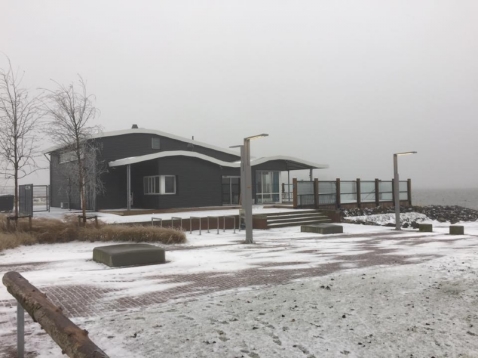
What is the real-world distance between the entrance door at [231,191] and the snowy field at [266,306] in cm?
1903

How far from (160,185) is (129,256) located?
15.9m

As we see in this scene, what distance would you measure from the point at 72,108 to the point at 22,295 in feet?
50.6

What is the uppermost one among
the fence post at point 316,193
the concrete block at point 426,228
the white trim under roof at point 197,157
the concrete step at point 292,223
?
the white trim under roof at point 197,157

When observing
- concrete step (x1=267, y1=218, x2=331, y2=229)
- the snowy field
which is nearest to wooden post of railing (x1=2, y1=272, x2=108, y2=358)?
the snowy field

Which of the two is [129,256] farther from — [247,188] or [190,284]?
[247,188]

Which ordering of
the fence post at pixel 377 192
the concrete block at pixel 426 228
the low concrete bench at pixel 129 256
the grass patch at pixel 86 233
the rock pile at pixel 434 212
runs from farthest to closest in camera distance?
1. the fence post at pixel 377 192
2. the rock pile at pixel 434 212
3. the concrete block at pixel 426 228
4. the grass patch at pixel 86 233
5. the low concrete bench at pixel 129 256

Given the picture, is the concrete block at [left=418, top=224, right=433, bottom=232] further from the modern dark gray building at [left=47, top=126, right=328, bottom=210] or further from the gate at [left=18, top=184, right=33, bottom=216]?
the gate at [left=18, top=184, right=33, bottom=216]

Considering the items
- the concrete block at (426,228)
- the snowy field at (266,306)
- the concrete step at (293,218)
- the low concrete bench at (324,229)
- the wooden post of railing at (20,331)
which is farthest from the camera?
→ the concrete step at (293,218)

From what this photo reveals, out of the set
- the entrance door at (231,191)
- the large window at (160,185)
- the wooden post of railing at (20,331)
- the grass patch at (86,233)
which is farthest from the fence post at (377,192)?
the wooden post of railing at (20,331)

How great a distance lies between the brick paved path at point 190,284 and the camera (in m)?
6.06

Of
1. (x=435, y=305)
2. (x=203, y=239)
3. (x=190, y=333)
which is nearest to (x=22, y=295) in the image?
(x=190, y=333)

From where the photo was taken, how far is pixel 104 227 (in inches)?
567

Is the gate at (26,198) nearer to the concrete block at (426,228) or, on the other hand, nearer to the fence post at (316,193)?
the fence post at (316,193)

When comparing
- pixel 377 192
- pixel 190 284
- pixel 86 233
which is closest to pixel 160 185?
pixel 86 233
